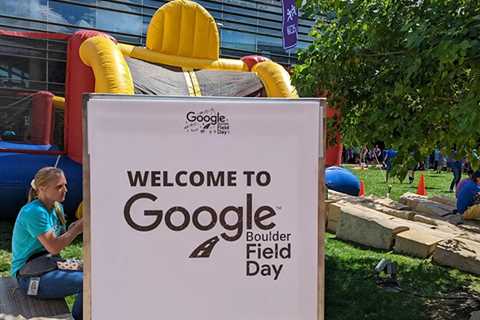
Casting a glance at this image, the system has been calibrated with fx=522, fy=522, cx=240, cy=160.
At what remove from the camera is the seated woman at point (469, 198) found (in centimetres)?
909

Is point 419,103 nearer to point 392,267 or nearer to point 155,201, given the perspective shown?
point 392,267

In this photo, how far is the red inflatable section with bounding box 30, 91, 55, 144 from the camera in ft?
24.5

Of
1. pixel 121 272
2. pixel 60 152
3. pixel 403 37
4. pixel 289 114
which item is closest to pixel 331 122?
pixel 403 37

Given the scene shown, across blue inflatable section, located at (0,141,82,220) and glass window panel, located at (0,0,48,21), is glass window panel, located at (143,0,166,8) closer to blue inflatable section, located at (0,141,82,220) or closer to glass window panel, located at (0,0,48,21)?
glass window panel, located at (0,0,48,21)

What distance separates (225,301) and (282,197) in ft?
1.69

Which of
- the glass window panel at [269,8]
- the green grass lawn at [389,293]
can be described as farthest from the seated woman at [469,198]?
→ the glass window panel at [269,8]

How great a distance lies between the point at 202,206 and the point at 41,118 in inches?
238

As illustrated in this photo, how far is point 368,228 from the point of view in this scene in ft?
23.3

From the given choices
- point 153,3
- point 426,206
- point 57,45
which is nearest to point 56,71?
point 57,45

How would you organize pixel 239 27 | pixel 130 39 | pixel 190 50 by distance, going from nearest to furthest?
1. pixel 190 50
2. pixel 130 39
3. pixel 239 27

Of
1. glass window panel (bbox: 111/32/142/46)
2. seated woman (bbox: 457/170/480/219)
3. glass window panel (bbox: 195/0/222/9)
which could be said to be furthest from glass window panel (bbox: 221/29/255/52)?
seated woman (bbox: 457/170/480/219)

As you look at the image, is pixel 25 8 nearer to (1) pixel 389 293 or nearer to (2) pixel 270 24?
(2) pixel 270 24

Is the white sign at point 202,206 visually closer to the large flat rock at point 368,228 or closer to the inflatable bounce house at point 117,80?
the inflatable bounce house at point 117,80

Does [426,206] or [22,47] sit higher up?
[22,47]
